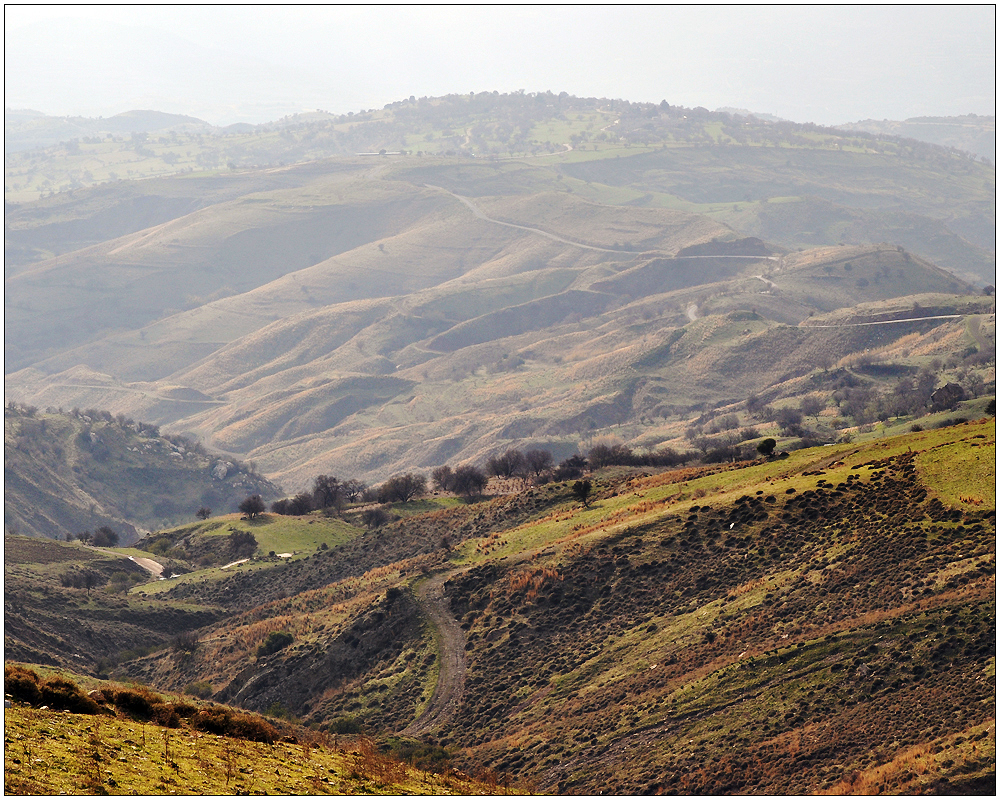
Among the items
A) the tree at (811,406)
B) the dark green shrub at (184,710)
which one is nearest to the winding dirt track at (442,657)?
the dark green shrub at (184,710)

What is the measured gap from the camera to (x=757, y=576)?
153 feet

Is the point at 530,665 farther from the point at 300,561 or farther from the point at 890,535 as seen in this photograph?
the point at 300,561

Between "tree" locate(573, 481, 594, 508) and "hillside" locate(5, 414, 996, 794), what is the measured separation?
45.0 inches

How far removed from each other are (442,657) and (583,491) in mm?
23305

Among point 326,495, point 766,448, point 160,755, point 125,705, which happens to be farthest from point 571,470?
point 160,755

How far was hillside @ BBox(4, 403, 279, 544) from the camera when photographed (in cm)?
16425

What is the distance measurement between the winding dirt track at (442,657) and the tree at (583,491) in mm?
14778

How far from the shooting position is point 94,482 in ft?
600

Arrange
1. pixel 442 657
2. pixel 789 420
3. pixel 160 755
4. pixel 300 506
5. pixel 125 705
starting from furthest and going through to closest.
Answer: pixel 789 420
pixel 300 506
pixel 442 657
pixel 125 705
pixel 160 755

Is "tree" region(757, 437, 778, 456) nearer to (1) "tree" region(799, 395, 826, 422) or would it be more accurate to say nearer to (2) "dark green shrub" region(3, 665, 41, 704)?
(2) "dark green shrub" region(3, 665, 41, 704)

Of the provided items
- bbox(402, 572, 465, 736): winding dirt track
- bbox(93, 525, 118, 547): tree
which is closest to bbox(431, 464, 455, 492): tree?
bbox(93, 525, 118, 547): tree

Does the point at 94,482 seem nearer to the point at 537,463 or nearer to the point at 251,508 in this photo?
the point at 251,508

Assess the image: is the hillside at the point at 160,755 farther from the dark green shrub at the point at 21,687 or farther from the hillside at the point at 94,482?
the hillside at the point at 94,482

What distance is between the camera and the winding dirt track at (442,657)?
151ft
